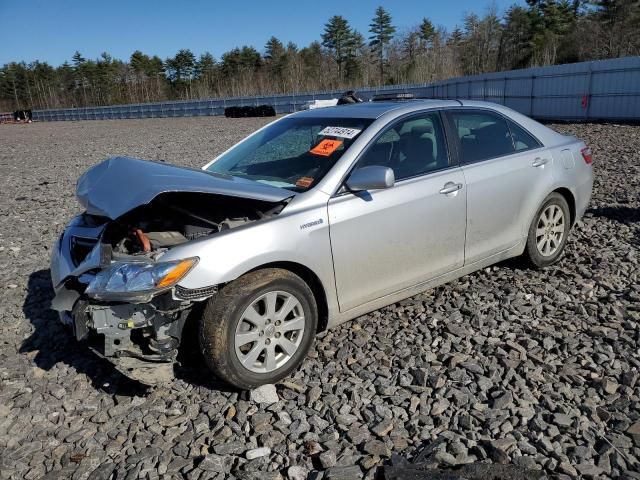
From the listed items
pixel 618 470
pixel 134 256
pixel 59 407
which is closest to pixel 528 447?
pixel 618 470

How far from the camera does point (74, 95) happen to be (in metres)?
101

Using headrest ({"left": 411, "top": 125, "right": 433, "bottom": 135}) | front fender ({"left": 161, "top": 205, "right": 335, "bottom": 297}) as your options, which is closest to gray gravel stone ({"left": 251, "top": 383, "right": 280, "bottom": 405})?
front fender ({"left": 161, "top": 205, "right": 335, "bottom": 297})

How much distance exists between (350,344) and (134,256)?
1.65m

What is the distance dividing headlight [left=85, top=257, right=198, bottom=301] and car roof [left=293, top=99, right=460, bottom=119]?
188 centimetres

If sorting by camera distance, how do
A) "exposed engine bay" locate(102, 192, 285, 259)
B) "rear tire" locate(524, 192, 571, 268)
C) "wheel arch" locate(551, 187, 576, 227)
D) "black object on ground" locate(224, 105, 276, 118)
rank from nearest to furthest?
"exposed engine bay" locate(102, 192, 285, 259)
"rear tire" locate(524, 192, 571, 268)
"wheel arch" locate(551, 187, 576, 227)
"black object on ground" locate(224, 105, 276, 118)

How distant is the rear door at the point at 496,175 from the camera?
4.32 m

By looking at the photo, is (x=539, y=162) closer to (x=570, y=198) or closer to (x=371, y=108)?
(x=570, y=198)

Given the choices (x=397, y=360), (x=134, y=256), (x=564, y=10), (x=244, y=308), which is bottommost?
(x=397, y=360)

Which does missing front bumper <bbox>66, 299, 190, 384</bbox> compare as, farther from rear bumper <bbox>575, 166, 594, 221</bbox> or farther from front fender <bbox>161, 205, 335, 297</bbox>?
rear bumper <bbox>575, 166, 594, 221</bbox>

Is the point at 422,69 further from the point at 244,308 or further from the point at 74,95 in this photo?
the point at 74,95

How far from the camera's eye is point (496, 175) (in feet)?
14.5

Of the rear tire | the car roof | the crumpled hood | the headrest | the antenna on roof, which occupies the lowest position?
the rear tire

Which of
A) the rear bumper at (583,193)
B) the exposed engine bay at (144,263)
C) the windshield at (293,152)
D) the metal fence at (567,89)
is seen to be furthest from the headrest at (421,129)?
the metal fence at (567,89)

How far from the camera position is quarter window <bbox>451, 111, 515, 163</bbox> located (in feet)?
14.4
